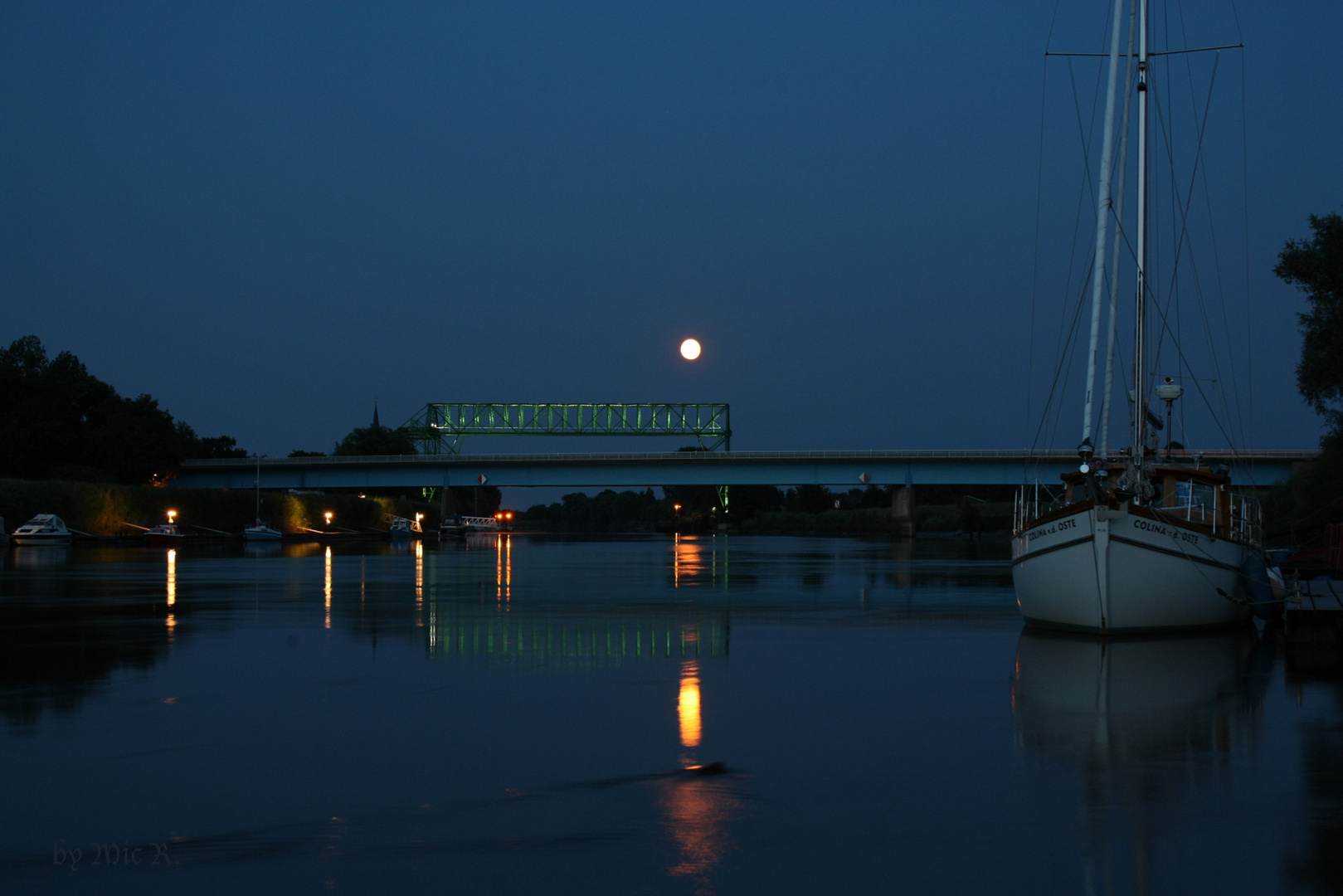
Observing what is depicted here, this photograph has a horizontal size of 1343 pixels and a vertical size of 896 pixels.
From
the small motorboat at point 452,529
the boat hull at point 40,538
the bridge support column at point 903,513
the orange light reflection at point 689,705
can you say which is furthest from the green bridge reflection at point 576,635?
the bridge support column at point 903,513

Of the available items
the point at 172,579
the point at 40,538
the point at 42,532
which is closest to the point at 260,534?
the point at 42,532

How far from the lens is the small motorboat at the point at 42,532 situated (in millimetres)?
72250

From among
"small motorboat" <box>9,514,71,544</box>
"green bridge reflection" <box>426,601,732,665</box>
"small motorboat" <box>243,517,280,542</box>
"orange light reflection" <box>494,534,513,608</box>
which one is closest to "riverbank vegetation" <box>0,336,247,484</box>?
"small motorboat" <box>243,517,280,542</box>

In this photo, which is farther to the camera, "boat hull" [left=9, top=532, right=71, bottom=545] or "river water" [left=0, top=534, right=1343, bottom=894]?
"boat hull" [left=9, top=532, right=71, bottom=545]

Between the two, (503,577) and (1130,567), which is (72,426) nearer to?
(503,577)

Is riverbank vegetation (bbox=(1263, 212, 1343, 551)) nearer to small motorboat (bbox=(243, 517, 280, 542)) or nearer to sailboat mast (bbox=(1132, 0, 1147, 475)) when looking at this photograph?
sailboat mast (bbox=(1132, 0, 1147, 475))

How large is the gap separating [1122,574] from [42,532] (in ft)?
230

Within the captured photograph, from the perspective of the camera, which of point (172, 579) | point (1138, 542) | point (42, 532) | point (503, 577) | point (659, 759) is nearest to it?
point (659, 759)

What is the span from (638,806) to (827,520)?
5852 inches

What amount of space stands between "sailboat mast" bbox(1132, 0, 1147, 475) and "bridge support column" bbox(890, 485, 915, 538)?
89.0m

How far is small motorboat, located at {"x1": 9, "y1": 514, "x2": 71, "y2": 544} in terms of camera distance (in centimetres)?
7225

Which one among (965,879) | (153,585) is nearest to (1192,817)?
(965,879)

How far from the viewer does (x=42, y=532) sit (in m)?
72.9

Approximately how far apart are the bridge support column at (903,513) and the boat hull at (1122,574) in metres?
92.5
